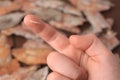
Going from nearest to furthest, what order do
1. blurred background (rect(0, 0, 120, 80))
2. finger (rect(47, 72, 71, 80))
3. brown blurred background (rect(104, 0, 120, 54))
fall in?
finger (rect(47, 72, 71, 80))
blurred background (rect(0, 0, 120, 80))
brown blurred background (rect(104, 0, 120, 54))

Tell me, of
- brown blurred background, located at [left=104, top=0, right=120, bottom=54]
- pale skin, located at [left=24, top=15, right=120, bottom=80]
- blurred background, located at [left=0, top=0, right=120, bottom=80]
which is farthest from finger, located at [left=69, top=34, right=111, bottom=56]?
brown blurred background, located at [left=104, top=0, right=120, bottom=54]

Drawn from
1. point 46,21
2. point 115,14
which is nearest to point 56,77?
point 46,21

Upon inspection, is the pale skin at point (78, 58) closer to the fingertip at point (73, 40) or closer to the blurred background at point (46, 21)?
the fingertip at point (73, 40)

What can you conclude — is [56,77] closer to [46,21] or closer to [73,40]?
[73,40]

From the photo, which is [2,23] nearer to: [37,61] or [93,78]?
[37,61]

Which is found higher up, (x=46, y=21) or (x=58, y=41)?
(x=58, y=41)

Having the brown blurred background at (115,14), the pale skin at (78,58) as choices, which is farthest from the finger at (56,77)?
the brown blurred background at (115,14)

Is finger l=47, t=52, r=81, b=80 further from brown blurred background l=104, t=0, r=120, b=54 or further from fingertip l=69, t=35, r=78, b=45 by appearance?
brown blurred background l=104, t=0, r=120, b=54
